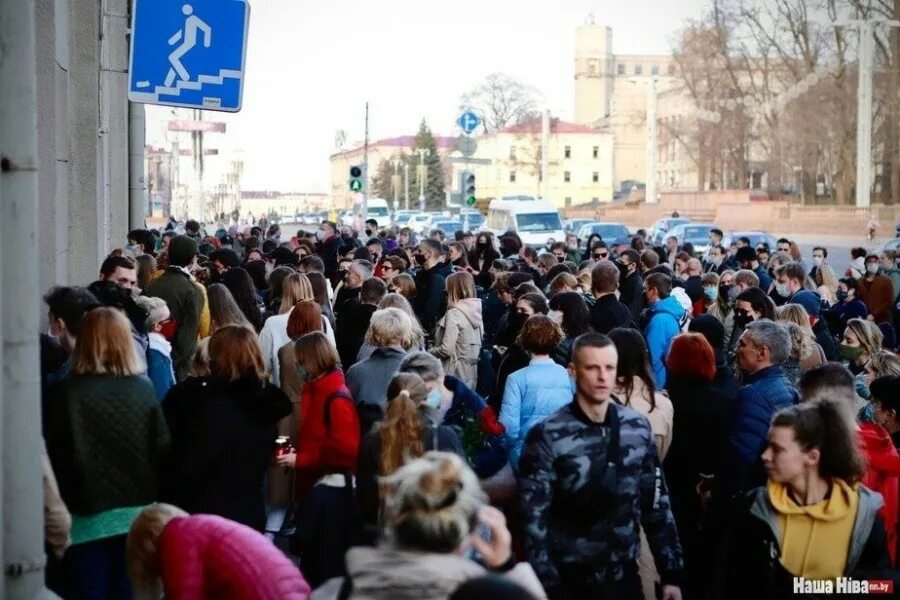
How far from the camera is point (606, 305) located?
→ 1188 cm

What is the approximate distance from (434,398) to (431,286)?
8.86 m

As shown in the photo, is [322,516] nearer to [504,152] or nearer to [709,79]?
[709,79]

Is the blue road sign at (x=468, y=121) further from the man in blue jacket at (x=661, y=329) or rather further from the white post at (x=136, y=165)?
the man in blue jacket at (x=661, y=329)

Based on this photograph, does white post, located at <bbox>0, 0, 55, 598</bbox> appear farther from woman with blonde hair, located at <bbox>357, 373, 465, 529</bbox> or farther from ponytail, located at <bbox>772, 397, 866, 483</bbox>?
ponytail, located at <bbox>772, 397, 866, 483</bbox>

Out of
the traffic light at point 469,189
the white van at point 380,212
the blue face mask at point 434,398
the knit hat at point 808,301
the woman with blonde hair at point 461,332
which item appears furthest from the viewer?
the white van at point 380,212

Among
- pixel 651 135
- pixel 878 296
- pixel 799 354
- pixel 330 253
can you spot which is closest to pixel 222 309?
pixel 799 354

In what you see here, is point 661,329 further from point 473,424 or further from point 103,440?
point 103,440

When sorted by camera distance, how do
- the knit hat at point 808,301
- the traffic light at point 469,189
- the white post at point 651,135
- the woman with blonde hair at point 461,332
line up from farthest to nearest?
the white post at point 651,135 < the traffic light at point 469,189 < the knit hat at point 808,301 < the woman with blonde hair at point 461,332

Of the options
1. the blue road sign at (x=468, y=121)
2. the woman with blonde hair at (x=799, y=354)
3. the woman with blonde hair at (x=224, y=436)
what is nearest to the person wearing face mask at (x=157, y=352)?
the woman with blonde hair at (x=224, y=436)

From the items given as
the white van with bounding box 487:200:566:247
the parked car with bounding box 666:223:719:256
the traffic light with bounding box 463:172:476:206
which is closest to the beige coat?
the traffic light with bounding box 463:172:476:206

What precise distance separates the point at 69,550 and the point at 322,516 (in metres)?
1.14

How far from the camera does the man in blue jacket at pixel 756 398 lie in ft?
22.3

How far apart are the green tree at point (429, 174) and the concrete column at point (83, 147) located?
115 m

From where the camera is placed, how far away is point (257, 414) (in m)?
6.72
